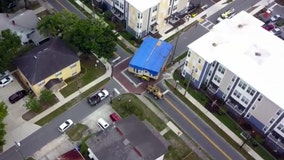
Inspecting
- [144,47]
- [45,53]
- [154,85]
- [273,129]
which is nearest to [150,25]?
[144,47]

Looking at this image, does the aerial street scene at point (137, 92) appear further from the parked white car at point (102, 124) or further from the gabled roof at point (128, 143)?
the parked white car at point (102, 124)

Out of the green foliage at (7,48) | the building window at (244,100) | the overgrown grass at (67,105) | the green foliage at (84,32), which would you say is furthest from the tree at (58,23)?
the building window at (244,100)

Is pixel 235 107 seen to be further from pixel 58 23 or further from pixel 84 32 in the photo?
pixel 58 23

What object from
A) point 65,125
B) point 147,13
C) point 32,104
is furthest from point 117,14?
point 65,125

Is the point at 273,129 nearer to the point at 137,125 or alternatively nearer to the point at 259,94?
the point at 259,94

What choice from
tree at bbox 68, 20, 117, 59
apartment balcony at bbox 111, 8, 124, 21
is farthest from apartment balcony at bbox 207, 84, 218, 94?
apartment balcony at bbox 111, 8, 124, 21

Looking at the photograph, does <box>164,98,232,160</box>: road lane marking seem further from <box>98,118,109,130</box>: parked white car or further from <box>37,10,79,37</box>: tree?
<box>37,10,79,37</box>: tree
